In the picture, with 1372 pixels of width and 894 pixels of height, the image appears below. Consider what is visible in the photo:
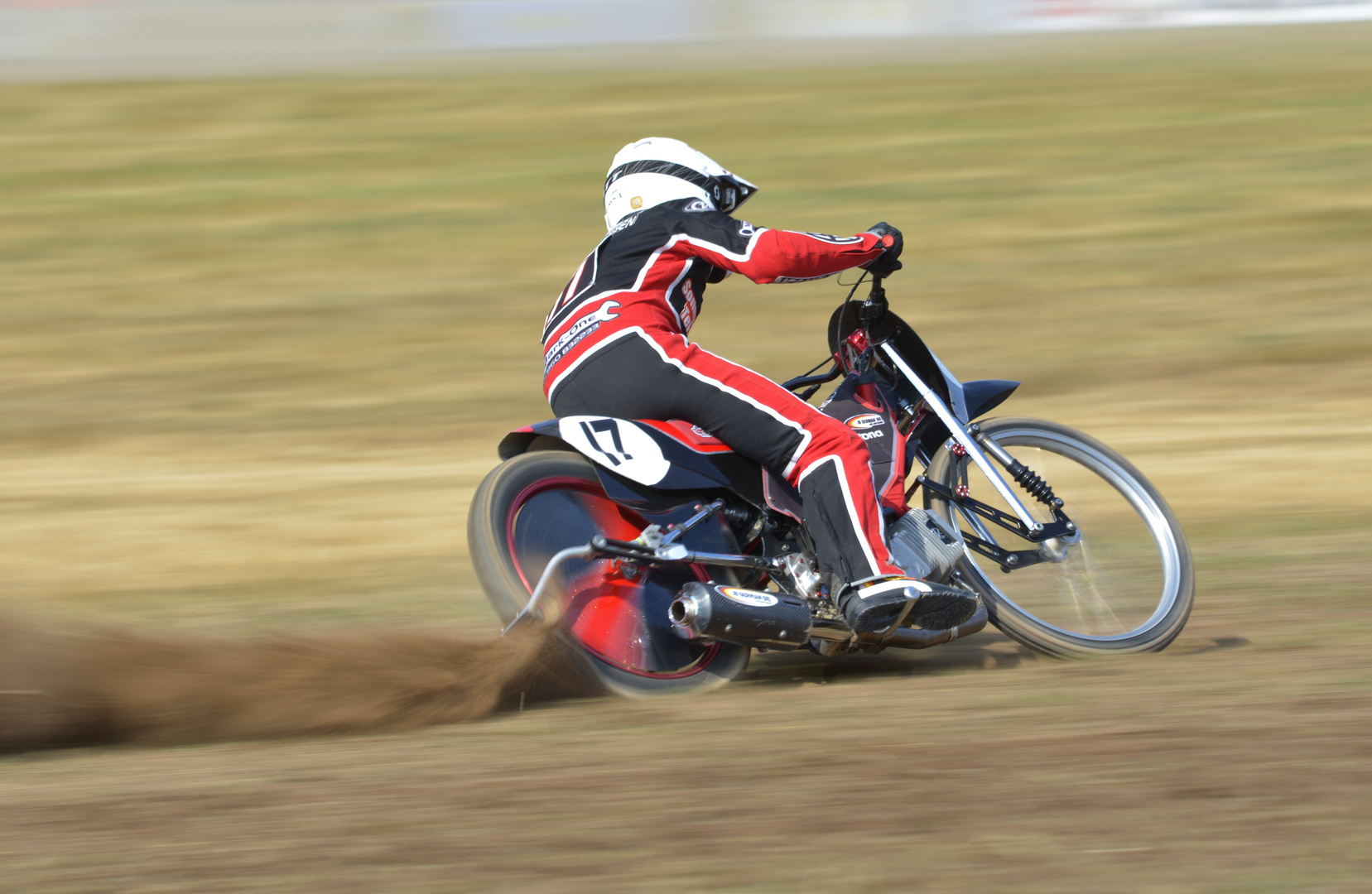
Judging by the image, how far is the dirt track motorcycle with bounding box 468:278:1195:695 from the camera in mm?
5293

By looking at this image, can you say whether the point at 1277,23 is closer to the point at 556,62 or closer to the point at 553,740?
the point at 556,62

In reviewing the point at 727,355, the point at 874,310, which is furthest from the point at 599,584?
the point at 727,355

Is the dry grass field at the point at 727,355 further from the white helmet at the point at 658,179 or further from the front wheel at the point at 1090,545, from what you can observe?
the white helmet at the point at 658,179

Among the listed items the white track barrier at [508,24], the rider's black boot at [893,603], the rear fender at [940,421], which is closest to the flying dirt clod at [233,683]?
the rider's black boot at [893,603]

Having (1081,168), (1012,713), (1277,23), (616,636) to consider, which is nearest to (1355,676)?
(1012,713)

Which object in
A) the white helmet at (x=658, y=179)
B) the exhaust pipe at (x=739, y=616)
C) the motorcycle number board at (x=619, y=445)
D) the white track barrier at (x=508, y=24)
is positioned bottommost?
the exhaust pipe at (x=739, y=616)

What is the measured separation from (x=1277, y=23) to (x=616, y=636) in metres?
21.2

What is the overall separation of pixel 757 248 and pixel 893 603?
134 cm

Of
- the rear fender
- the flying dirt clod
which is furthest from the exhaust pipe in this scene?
the rear fender

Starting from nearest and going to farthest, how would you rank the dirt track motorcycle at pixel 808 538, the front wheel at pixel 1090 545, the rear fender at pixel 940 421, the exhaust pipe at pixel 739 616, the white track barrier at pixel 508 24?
the exhaust pipe at pixel 739 616
the dirt track motorcycle at pixel 808 538
the front wheel at pixel 1090 545
the rear fender at pixel 940 421
the white track barrier at pixel 508 24

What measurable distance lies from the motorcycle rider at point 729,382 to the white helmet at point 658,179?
4.2 inches

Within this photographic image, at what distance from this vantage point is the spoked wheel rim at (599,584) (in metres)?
5.35

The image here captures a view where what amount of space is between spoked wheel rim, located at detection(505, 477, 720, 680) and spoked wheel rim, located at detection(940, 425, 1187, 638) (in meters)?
1.21

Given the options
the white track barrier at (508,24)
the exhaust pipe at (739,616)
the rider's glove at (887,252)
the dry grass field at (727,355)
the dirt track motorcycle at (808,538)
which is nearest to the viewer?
the dry grass field at (727,355)
